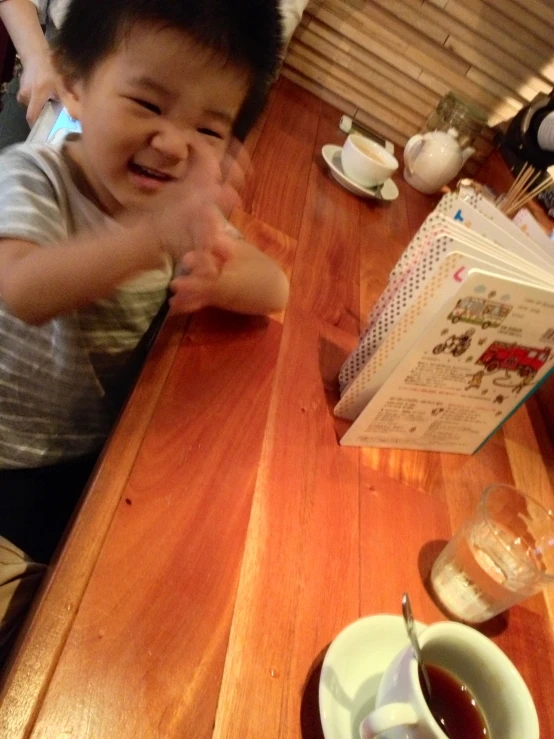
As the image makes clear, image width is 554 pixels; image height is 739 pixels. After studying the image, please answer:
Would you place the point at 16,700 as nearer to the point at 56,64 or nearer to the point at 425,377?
the point at 425,377

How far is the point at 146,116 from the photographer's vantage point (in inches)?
21.7

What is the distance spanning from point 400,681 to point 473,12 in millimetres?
1590

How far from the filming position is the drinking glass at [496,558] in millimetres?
566

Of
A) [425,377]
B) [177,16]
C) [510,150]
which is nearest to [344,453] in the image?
[425,377]

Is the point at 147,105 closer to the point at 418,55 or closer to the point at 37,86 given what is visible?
the point at 37,86

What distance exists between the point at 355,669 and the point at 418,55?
1.55m

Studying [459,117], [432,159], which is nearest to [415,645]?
[432,159]

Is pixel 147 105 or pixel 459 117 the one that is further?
pixel 459 117

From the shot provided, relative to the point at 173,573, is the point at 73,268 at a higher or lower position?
higher

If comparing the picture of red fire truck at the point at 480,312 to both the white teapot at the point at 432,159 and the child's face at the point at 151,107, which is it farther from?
the white teapot at the point at 432,159

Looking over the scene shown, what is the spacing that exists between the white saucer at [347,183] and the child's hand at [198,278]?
0.62 m

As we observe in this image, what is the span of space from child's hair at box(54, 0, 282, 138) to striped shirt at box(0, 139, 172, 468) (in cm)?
12

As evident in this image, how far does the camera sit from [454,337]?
59cm

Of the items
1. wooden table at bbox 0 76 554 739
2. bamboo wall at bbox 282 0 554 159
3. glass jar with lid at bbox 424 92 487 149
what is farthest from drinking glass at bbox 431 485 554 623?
bamboo wall at bbox 282 0 554 159
